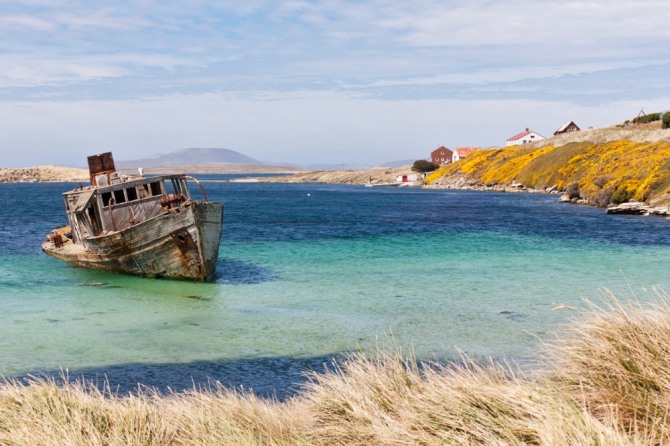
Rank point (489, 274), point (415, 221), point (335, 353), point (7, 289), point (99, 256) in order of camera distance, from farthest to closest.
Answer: point (415, 221) → point (99, 256) → point (489, 274) → point (7, 289) → point (335, 353)

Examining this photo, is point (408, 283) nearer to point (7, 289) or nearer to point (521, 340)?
point (521, 340)

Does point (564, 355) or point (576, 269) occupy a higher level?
point (564, 355)

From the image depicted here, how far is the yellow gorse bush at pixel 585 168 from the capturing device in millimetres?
57438

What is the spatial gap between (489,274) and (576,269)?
4207 mm

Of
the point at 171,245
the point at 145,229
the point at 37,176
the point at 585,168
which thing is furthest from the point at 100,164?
the point at 37,176

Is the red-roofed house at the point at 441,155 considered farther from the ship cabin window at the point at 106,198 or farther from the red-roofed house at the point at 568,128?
the ship cabin window at the point at 106,198

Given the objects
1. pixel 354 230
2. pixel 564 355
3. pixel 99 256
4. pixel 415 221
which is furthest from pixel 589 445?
pixel 415 221

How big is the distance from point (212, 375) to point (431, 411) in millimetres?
7899

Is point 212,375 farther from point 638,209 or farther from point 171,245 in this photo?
point 638,209

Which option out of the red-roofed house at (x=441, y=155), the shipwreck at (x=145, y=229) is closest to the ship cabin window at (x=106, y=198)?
the shipwreck at (x=145, y=229)

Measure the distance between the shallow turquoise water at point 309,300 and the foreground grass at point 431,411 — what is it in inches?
110

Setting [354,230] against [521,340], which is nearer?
[521,340]

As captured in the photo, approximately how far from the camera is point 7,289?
77.9 feet

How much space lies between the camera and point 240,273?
2717 centimetres
